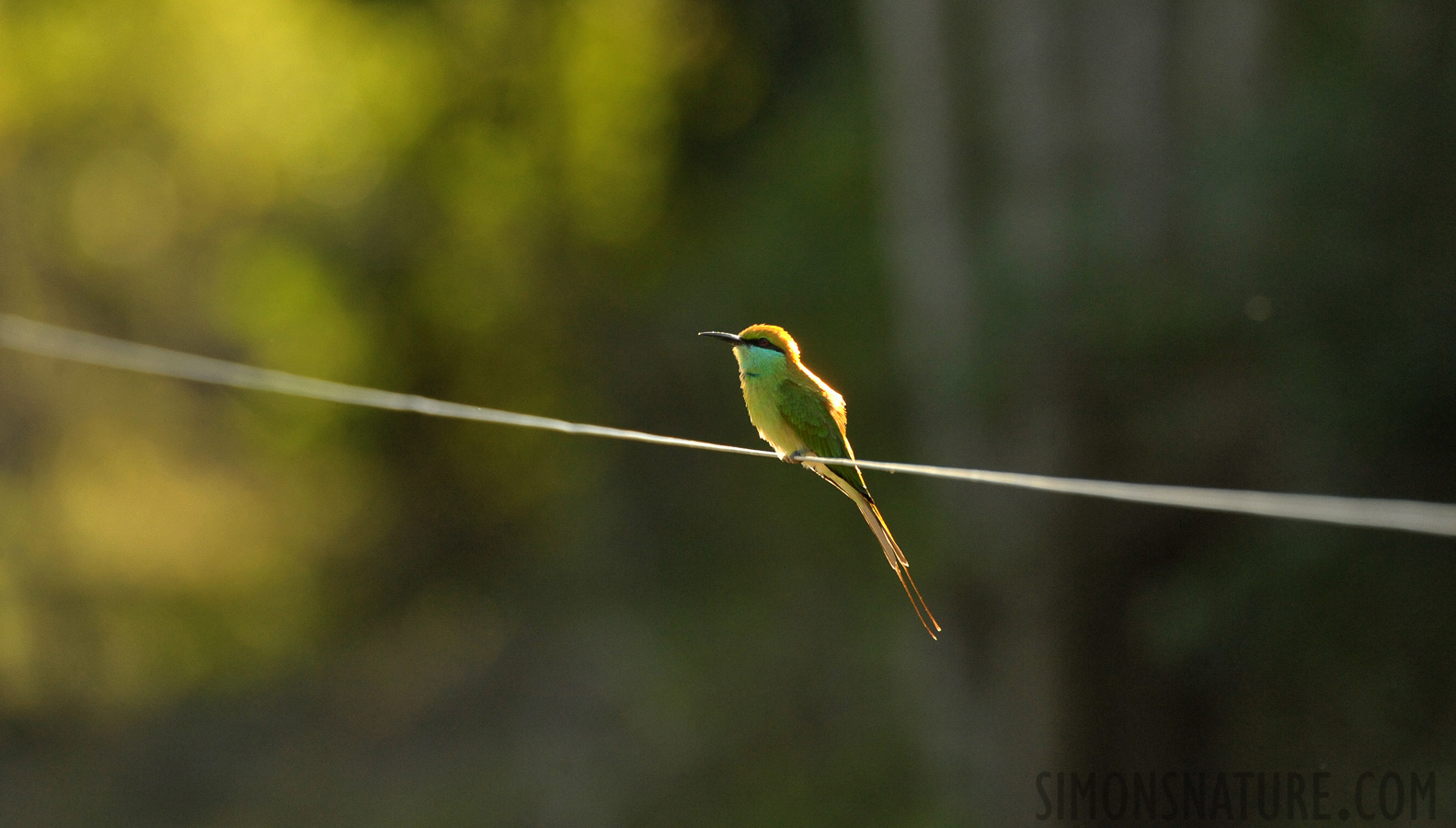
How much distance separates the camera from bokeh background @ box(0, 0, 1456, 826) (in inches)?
172

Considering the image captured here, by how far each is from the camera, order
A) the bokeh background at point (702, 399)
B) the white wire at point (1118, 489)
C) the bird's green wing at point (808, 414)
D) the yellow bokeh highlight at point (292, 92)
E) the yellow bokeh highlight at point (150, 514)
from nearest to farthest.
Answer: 1. the white wire at point (1118, 489)
2. the bird's green wing at point (808, 414)
3. the bokeh background at point (702, 399)
4. the yellow bokeh highlight at point (292, 92)
5. the yellow bokeh highlight at point (150, 514)

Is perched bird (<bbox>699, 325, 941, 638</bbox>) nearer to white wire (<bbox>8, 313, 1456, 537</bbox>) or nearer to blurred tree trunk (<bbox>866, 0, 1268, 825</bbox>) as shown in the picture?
white wire (<bbox>8, 313, 1456, 537</bbox>)

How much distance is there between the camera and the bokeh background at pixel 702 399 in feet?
14.3

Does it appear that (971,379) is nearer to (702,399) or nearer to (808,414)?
(808,414)

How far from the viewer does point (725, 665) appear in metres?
8.60

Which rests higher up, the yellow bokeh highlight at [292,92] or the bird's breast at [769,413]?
the yellow bokeh highlight at [292,92]

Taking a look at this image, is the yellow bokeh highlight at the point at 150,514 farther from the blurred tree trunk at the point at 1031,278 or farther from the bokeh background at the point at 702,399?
the blurred tree trunk at the point at 1031,278

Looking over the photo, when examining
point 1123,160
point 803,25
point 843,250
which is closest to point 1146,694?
point 1123,160

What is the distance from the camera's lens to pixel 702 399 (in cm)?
895

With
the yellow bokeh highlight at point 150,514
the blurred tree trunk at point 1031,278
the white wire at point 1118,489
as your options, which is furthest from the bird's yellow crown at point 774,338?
the yellow bokeh highlight at point 150,514

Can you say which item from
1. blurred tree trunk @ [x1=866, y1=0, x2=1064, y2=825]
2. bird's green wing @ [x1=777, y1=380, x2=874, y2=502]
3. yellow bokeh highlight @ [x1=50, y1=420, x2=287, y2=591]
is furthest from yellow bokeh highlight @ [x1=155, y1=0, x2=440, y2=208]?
bird's green wing @ [x1=777, y1=380, x2=874, y2=502]

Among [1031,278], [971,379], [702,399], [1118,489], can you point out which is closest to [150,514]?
[702,399]

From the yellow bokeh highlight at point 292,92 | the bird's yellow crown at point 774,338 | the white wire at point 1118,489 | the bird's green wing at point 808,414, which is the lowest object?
the white wire at point 1118,489

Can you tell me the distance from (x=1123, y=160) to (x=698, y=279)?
13.7 ft
